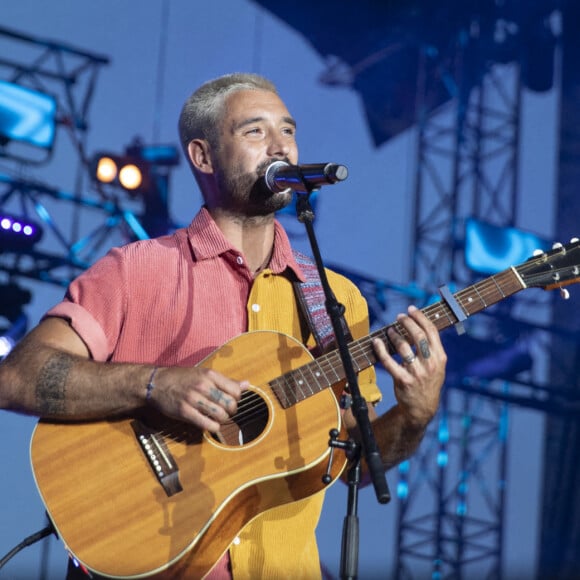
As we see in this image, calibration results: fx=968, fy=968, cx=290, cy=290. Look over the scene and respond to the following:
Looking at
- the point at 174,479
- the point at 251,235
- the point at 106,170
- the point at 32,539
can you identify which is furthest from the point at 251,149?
the point at 106,170

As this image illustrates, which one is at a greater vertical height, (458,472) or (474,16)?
(474,16)

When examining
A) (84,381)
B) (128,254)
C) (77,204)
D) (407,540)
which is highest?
(77,204)

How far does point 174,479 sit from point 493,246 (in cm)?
775

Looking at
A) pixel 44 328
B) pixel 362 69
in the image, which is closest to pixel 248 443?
pixel 44 328

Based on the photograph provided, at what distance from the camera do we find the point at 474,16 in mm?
10469

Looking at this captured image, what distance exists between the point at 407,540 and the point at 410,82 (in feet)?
16.4

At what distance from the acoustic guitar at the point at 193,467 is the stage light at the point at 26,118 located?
5.15 metres

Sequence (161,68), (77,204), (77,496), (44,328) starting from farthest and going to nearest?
(161,68) → (77,204) → (44,328) → (77,496)

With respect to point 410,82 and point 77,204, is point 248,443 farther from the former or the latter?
point 410,82

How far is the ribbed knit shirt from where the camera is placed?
9.86ft

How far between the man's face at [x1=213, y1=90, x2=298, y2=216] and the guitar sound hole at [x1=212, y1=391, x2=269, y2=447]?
731mm

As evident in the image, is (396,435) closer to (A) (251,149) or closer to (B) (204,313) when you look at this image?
(B) (204,313)

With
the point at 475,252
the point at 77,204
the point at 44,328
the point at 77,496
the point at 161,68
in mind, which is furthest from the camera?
the point at 475,252

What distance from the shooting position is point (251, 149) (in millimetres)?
3486
